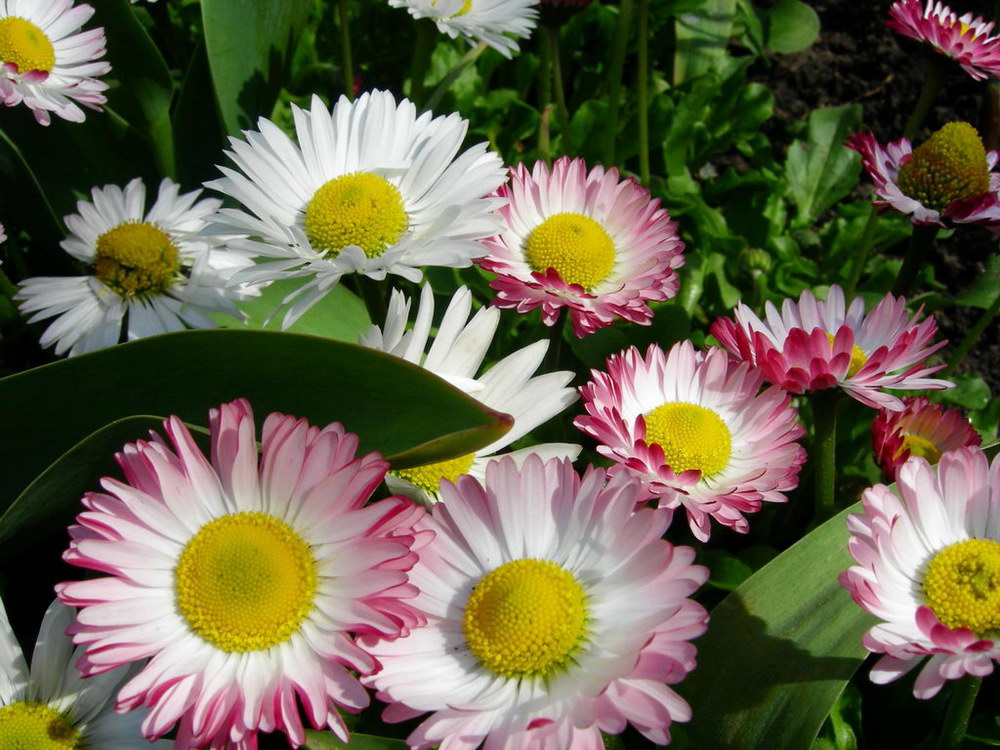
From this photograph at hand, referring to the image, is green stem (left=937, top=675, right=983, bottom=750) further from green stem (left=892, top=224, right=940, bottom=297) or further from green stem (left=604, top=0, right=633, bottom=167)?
green stem (left=604, top=0, right=633, bottom=167)

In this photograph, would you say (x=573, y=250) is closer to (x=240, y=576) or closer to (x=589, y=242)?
(x=589, y=242)

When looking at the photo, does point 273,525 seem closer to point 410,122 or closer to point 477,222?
point 477,222

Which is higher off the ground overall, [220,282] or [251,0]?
[251,0]

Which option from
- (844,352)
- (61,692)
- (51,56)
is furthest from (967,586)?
(51,56)

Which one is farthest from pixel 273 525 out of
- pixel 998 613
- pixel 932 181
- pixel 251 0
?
pixel 932 181

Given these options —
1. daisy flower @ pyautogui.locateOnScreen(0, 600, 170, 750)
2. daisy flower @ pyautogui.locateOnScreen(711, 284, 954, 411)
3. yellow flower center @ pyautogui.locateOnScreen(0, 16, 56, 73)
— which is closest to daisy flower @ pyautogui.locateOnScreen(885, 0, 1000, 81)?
daisy flower @ pyautogui.locateOnScreen(711, 284, 954, 411)

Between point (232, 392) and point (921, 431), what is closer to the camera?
point (232, 392)
